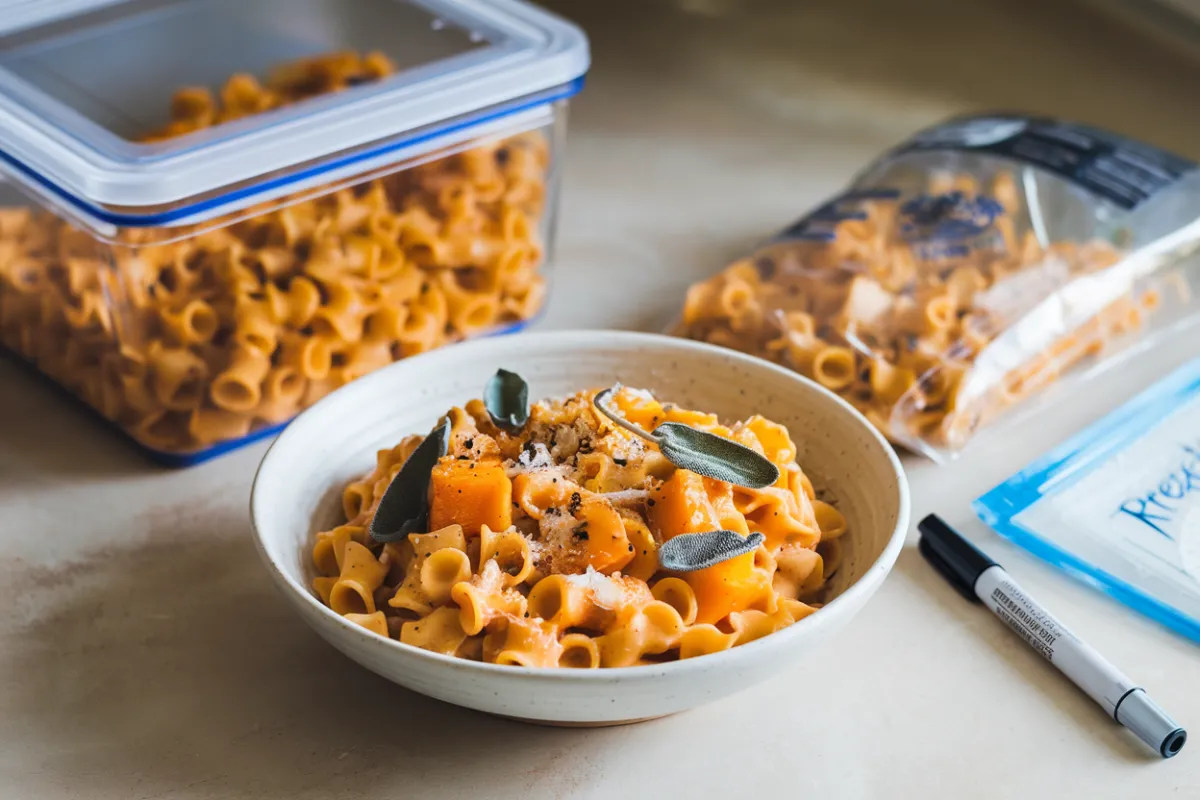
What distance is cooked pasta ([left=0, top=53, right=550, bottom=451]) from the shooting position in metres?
1.08

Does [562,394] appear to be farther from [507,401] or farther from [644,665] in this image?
[644,665]

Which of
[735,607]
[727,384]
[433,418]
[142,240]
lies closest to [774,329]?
[727,384]

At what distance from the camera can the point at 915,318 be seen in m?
1.23

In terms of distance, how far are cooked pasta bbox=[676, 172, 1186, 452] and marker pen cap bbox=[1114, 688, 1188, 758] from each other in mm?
323

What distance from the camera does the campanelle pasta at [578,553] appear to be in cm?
80

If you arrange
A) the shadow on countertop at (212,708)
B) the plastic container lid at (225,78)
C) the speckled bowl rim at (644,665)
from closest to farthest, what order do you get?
the speckled bowl rim at (644,665)
the shadow on countertop at (212,708)
the plastic container lid at (225,78)

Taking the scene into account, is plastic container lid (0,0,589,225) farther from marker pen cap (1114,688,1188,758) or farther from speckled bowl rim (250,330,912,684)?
marker pen cap (1114,688,1188,758)

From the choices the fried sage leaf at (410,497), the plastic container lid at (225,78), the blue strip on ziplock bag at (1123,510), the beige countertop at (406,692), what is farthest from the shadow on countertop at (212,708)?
the blue strip on ziplock bag at (1123,510)

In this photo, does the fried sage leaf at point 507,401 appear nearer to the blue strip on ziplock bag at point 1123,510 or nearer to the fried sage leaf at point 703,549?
the fried sage leaf at point 703,549

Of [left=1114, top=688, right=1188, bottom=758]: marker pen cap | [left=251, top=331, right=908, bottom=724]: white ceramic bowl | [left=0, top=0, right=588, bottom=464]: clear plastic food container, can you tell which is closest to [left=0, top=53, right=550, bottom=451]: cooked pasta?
[left=0, top=0, right=588, bottom=464]: clear plastic food container

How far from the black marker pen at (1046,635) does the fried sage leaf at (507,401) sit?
36 centimetres

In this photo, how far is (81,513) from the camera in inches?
42.9

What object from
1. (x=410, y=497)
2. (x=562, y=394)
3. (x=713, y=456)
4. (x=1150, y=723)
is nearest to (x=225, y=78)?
(x=562, y=394)

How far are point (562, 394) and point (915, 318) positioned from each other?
0.37 meters
